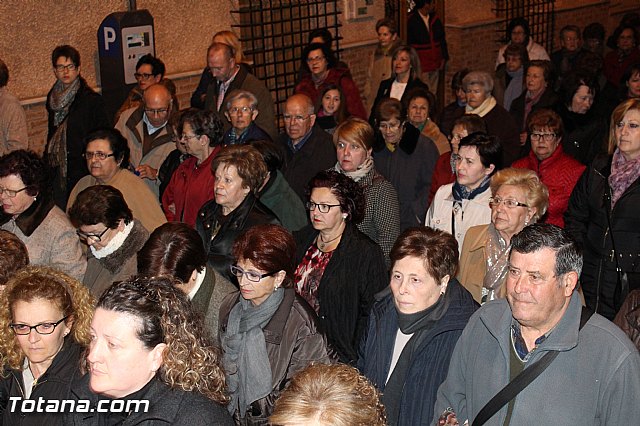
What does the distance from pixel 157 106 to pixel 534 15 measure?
11533 millimetres

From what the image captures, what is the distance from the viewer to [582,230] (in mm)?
6160

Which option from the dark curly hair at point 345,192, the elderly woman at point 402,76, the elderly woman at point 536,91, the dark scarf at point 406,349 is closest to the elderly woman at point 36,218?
the dark curly hair at point 345,192

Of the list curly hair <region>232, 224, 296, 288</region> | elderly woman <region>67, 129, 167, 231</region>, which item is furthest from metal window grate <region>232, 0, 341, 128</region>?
curly hair <region>232, 224, 296, 288</region>

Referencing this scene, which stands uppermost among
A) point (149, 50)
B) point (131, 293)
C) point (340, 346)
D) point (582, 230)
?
point (149, 50)

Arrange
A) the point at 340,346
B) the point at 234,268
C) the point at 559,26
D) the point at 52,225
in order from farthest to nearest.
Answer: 1. the point at 559,26
2. the point at 52,225
3. the point at 340,346
4. the point at 234,268

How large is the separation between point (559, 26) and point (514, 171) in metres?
13.9

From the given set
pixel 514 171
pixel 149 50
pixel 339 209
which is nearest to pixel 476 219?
pixel 514 171

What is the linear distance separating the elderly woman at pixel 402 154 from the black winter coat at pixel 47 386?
13.0 feet

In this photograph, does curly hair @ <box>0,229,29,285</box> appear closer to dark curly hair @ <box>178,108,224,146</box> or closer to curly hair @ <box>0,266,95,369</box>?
curly hair @ <box>0,266,95,369</box>

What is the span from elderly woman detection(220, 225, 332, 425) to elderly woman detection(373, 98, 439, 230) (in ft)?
10.0

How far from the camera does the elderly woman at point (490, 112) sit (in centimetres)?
867

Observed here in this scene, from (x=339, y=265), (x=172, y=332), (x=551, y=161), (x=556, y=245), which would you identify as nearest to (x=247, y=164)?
(x=339, y=265)

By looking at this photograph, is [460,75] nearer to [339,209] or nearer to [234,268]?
[339,209]

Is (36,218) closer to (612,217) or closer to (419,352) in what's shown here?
(419,352)
